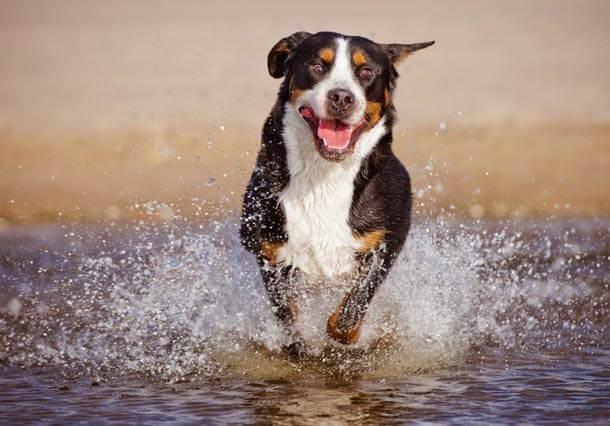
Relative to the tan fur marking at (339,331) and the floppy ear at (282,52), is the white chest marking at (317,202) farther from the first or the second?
the floppy ear at (282,52)

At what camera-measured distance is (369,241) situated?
5.96 m

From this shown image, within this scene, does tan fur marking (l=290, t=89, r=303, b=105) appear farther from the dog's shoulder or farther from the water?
the water

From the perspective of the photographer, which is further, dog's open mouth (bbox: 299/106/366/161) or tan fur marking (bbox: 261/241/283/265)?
tan fur marking (bbox: 261/241/283/265)

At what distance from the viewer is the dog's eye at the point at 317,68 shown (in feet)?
19.1

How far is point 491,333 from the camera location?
265 inches

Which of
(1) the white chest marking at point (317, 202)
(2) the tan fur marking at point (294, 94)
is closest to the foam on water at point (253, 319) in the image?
(1) the white chest marking at point (317, 202)

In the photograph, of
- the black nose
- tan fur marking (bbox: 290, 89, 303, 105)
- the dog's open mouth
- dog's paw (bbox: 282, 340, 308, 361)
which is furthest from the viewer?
dog's paw (bbox: 282, 340, 308, 361)

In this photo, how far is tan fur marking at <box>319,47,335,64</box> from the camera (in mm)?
5832

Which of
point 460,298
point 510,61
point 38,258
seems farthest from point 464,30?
point 460,298

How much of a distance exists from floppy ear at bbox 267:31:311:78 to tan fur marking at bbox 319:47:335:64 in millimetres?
300

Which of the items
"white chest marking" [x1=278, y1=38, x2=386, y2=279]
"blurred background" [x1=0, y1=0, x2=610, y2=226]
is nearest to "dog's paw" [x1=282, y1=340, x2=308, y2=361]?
"white chest marking" [x1=278, y1=38, x2=386, y2=279]

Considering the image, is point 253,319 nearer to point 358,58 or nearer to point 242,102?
point 358,58

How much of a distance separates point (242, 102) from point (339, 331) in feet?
32.7

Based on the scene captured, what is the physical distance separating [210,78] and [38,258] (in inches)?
320
